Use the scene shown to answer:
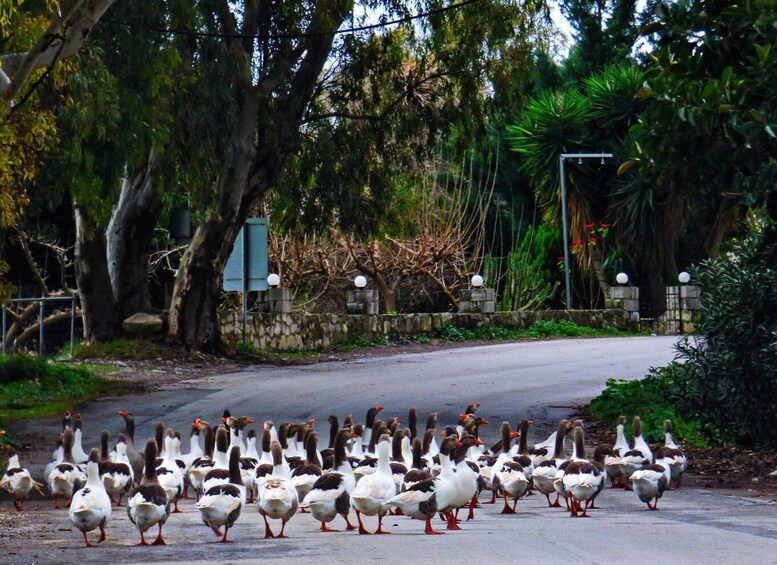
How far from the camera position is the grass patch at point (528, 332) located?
37.2 m

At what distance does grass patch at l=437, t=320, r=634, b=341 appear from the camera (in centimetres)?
3720

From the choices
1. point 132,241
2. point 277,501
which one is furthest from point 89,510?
point 132,241

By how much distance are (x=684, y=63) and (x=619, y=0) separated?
6.02m

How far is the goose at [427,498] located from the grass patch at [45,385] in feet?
31.1

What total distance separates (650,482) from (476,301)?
2705 cm

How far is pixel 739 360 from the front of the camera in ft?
52.1

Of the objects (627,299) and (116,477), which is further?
(627,299)

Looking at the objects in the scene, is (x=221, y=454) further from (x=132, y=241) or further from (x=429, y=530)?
(x=132, y=241)

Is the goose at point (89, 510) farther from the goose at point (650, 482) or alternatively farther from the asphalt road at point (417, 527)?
the goose at point (650, 482)

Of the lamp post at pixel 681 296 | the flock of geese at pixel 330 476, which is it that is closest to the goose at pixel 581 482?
the flock of geese at pixel 330 476

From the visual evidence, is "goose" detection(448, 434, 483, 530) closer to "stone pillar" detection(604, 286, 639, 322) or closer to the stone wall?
the stone wall

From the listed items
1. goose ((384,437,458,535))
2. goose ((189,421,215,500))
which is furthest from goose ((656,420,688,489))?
goose ((189,421,215,500))

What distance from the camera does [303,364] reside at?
2844 cm

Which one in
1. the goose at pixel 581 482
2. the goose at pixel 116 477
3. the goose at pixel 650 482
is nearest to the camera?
the goose at pixel 581 482
